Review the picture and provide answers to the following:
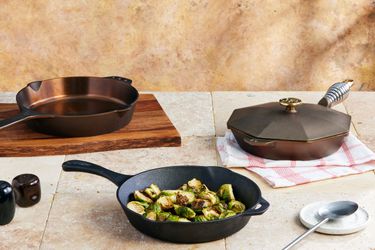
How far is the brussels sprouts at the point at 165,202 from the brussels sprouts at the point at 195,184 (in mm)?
84

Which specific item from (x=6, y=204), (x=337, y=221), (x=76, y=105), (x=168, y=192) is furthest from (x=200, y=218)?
(x=76, y=105)

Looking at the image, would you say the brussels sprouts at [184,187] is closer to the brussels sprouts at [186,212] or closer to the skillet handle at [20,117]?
the brussels sprouts at [186,212]

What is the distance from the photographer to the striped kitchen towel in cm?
180

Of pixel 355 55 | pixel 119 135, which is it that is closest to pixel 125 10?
pixel 119 135

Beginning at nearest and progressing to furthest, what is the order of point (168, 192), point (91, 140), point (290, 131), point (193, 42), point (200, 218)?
point (200, 218) → point (168, 192) → point (290, 131) → point (91, 140) → point (193, 42)

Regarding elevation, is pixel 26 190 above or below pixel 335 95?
below

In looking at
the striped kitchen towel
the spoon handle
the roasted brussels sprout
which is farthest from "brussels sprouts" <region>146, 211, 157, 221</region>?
the striped kitchen towel

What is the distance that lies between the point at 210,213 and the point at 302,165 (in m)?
0.44

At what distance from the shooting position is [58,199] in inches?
66.7

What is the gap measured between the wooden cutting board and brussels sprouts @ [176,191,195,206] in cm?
45

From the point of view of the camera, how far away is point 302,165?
1861 mm

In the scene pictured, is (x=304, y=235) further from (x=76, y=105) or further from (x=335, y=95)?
(x=76, y=105)

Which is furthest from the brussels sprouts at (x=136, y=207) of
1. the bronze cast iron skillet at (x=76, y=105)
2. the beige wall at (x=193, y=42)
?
the beige wall at (x=193, y=42)

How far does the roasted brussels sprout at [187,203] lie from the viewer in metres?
1.49
